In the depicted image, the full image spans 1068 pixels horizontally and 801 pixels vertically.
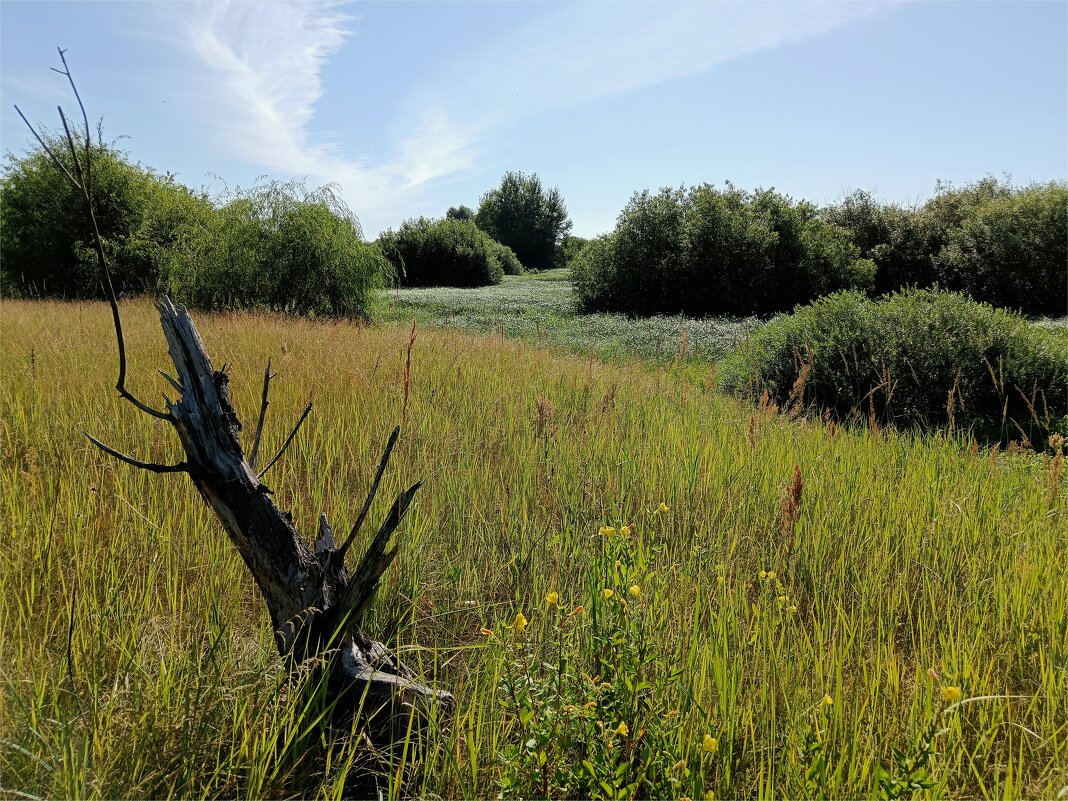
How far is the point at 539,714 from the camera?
4.98 feet

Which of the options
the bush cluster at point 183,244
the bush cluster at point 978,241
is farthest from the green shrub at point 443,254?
the bush cluster at point 978,241

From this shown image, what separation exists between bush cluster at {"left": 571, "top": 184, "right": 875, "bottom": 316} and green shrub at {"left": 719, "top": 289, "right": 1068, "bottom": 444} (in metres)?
10.1

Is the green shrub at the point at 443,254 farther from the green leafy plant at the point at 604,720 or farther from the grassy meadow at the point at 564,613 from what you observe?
the green leafy plant at the point at 604,720

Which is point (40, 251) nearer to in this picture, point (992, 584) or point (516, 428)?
point (516, 428)

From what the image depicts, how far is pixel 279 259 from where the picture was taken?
13078mm

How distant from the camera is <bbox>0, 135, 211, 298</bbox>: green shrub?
19.4 meters

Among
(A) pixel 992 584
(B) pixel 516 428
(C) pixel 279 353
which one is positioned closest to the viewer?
(A) pixel 992 584

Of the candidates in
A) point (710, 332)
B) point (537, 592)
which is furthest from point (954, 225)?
point (537, 592)

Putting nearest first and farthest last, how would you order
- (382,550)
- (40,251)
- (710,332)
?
(382,550) → (710,332) → (40,251)

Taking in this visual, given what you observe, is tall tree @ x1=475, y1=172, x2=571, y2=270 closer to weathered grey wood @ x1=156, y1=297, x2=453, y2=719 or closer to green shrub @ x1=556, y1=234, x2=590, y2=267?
green shrub @ x1=556, y1=234, x2=590, y2=267

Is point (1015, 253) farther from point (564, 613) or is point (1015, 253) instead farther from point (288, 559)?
point (288, 559)

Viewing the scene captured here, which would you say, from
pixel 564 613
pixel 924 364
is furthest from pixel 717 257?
pixel 564 613

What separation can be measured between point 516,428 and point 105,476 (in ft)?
7.69

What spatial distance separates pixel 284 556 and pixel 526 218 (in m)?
58.7
